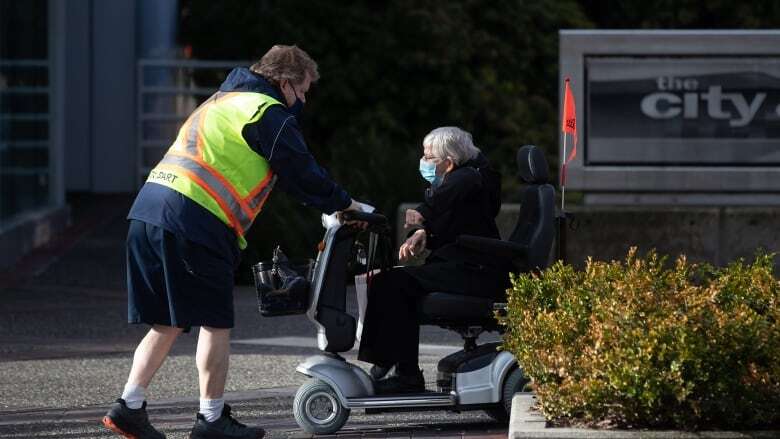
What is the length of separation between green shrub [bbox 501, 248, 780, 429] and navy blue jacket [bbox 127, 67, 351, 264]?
116 centimetres

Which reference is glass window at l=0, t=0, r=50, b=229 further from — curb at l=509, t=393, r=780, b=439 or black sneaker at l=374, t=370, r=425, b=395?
curb at l=509, t=393, r=780, b=439

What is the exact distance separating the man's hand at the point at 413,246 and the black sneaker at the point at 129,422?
55.7 inches

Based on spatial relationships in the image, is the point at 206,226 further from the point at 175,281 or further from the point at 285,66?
the point at 285,66

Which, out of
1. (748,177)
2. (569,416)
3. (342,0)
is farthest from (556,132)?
(569,416)

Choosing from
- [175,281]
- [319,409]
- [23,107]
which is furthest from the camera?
[23,107]

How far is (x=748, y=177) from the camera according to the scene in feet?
46.6

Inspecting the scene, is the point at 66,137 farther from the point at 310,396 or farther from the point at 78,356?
the point at 310,396

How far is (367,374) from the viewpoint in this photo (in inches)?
291

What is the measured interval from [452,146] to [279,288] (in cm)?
112

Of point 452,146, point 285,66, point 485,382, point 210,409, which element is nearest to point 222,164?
point 285,66

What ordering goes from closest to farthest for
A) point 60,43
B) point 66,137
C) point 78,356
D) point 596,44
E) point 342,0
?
Answer: point 78,356 < point 596,44 < point 60,43 < point 342,0 < point 66,137

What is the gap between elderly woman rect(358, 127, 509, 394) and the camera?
743 cm

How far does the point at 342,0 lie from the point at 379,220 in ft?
48.9

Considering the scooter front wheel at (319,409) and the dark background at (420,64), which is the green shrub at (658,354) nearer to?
the scooter front wheel at (319,409)
